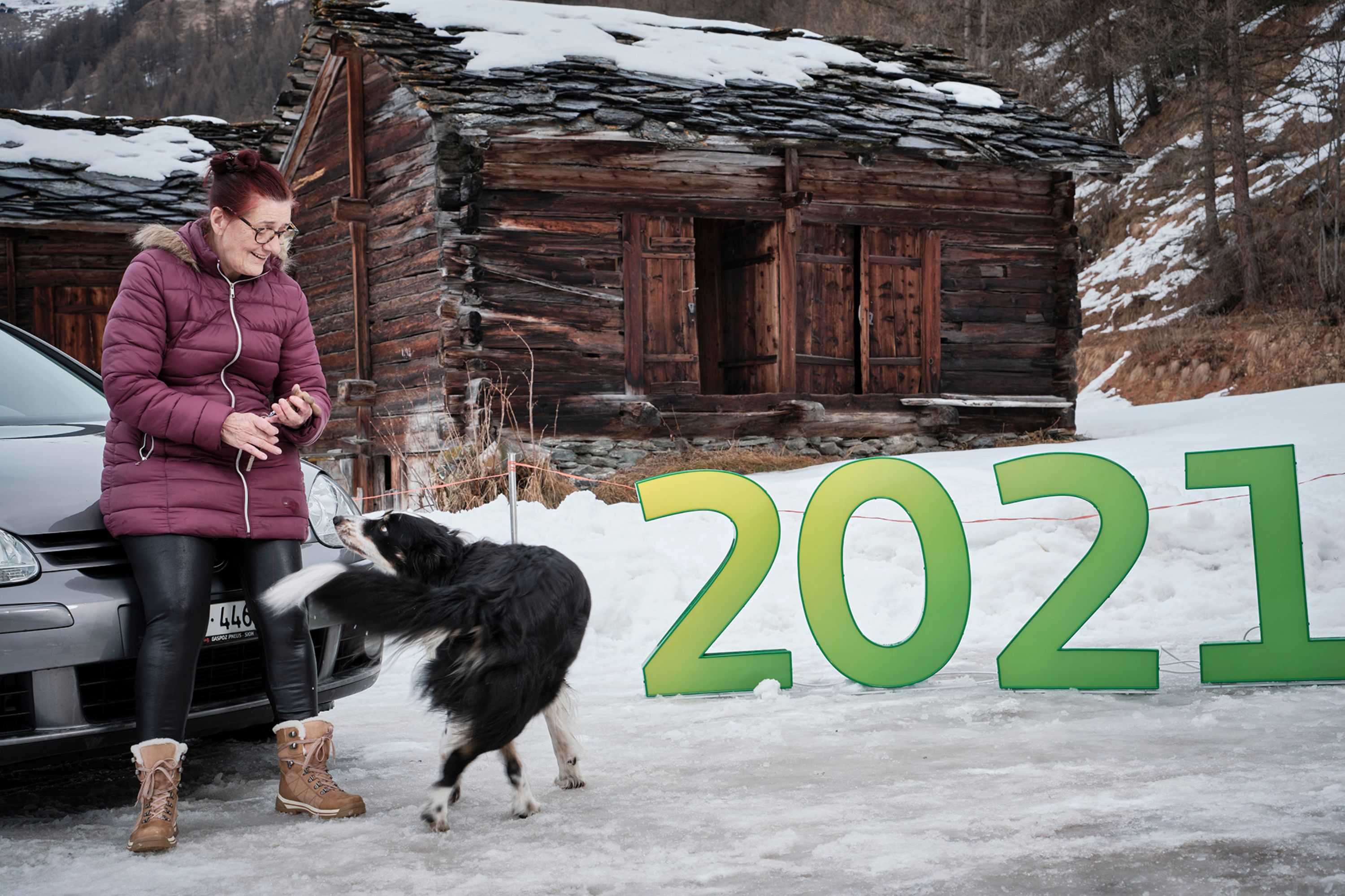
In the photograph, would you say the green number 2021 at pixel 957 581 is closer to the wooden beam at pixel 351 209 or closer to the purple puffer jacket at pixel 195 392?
the purple puffer jacket at pixel 195 392

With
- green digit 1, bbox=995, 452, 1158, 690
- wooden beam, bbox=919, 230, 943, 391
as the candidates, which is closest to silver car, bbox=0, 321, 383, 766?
green digit 1, bbox=995, 452, 1158, 690

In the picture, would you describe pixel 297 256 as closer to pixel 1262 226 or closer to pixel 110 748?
pixel 110 748

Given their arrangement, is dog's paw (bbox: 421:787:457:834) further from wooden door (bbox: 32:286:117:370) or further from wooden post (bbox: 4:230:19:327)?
wooden post (bbox: 4:230:19:327)

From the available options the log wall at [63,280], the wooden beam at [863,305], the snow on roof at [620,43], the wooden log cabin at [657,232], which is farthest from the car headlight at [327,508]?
the log wall at [63,280]

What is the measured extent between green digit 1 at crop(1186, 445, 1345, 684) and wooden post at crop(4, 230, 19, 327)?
16659 mm

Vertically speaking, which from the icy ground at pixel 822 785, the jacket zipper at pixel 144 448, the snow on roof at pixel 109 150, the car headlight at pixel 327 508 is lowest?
the icy ground at pixel 822 785

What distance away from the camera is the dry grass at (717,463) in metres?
10.8

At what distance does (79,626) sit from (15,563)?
0.24 meters

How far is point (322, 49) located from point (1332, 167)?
18521mm

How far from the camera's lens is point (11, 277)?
53.6ft

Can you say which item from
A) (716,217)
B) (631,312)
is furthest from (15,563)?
(716,217)

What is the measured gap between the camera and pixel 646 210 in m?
11.8

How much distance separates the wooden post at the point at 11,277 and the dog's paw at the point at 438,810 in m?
16.0

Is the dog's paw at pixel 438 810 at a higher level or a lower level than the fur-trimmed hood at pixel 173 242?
lower
